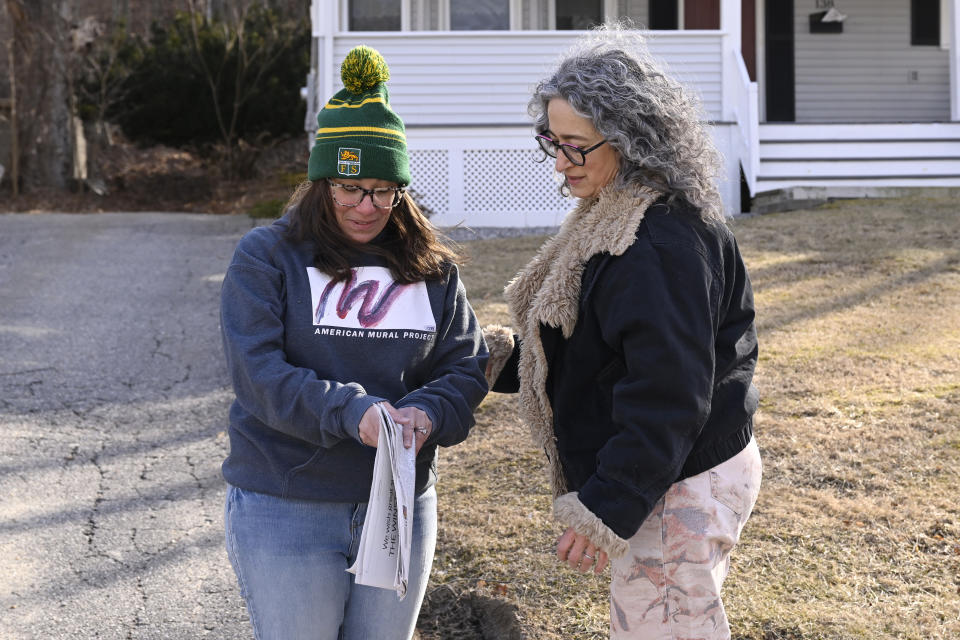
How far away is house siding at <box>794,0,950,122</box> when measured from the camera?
1580cm

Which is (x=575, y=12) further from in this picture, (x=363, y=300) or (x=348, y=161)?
(x=363, y=300)

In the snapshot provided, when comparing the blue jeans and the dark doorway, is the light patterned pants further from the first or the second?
the dark doorway

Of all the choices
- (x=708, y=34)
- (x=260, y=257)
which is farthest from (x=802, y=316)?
(x=708, y=34)

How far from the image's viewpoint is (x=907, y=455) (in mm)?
4738

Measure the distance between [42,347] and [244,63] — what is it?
10.7 m

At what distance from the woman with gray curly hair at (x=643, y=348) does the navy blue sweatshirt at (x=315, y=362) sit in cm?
27

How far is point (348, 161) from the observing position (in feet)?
7.71

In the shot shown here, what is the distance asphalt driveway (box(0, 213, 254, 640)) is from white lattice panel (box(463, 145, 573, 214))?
353 centimetres

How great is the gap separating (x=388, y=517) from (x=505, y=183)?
35.0ft

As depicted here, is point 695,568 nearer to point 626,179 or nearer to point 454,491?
point 626,179

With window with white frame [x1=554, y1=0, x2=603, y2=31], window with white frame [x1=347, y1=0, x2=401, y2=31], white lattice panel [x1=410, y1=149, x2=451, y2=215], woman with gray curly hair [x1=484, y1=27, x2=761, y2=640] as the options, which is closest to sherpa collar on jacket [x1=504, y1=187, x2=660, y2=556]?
woman with gray curly hair [x1=484, y1=27, x2=761, y2=640]

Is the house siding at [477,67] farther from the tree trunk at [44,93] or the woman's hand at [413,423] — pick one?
the woman's hand at [413,423]

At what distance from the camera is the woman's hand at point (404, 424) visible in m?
2.13

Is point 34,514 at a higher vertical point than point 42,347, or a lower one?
lower
